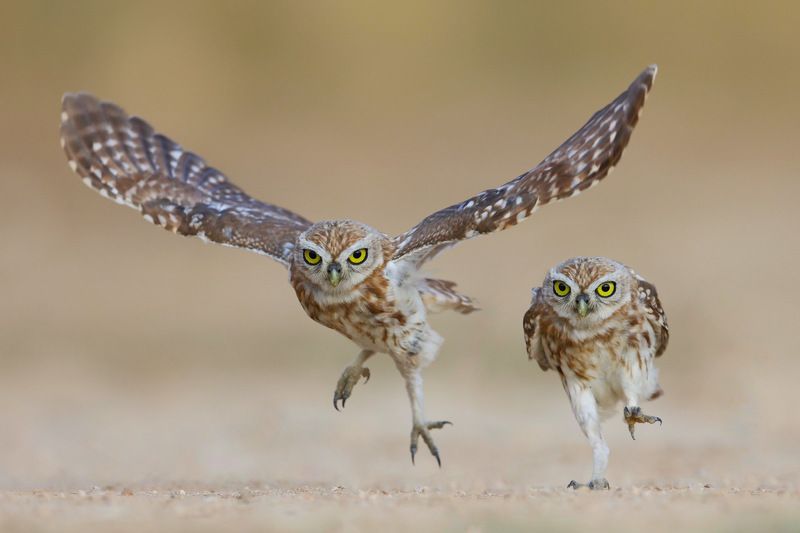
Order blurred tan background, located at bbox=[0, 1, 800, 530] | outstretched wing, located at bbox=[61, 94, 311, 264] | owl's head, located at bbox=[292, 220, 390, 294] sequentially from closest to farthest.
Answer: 1. owl's head, located at bbox=[292, 220, 390, 294]
2. outstretched wing, located at bbox=[61, 94, 311, 264]
3. blurred tan background, located at bbox=[0, 1, 800, 530]

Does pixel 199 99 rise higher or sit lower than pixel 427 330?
higher

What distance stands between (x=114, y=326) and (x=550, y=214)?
27.0 ft

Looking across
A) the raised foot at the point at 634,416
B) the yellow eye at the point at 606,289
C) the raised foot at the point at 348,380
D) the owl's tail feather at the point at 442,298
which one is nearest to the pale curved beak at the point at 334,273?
the owl's tail feather at the point at 442,298

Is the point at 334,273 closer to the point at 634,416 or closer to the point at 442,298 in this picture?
the point at 442,298

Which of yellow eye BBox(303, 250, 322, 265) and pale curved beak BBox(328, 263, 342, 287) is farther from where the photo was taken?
yellow eye BBox(303, 250, 322, 265)

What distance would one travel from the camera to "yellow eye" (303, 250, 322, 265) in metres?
10.5

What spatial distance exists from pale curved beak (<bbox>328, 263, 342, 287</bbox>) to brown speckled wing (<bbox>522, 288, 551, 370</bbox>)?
130cm

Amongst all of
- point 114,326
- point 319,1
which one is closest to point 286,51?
point 319,1

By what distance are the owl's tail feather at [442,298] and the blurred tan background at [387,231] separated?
134 centimetres

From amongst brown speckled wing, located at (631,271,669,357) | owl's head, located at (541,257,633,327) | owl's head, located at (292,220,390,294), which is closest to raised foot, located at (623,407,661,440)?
owl's head, located at (541,257,633,327)

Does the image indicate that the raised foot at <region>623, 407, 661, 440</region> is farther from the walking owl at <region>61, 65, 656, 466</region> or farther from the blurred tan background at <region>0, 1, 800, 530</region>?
the walking owl at <region>61, 65, 656, 466</region>

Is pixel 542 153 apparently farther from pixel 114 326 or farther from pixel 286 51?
pixel 114 326

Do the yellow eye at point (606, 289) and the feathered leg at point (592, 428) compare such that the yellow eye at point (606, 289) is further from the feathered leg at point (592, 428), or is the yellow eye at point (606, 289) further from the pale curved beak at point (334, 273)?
the pale curved beak at point (334, 273)

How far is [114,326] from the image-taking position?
21.9 m
